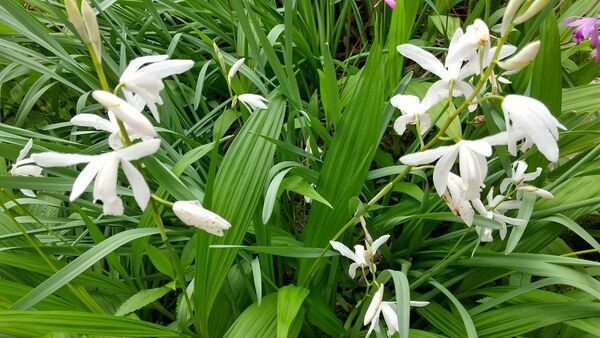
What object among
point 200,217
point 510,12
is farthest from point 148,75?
point 510,12

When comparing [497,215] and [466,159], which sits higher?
[466,159]

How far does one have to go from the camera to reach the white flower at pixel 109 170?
525 millimetres

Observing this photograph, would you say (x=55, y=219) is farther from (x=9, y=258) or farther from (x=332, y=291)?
(x=332, y=291)

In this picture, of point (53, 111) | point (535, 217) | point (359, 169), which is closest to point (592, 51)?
point (535, 217)

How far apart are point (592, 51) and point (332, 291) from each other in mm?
1476

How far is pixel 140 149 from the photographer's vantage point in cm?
52

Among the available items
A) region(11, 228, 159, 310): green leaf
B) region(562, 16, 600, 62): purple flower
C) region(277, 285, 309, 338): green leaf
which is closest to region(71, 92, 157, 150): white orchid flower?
region(11, 228, 159, 310): green leaf

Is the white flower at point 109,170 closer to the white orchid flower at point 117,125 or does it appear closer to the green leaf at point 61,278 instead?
the white orchid flower at point 117,125

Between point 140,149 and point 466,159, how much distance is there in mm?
398

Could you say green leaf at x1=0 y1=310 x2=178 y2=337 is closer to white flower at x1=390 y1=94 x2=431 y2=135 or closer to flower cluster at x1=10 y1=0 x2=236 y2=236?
flower cluster at x1=10 y1=0 x2=236 y2=236

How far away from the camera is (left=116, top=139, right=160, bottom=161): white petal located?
520 mm

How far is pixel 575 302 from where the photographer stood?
0.95m

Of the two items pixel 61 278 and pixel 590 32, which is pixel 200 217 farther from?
pixel 590 32

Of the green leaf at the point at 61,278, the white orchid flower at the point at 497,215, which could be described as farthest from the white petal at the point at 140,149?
the white orchid flower at the point at 497,215
